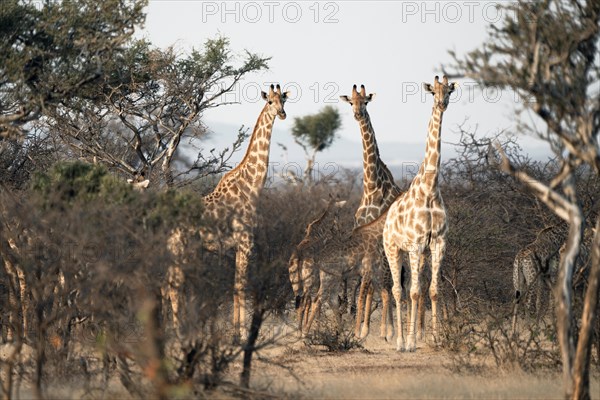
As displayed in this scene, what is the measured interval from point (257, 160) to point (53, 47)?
4.16 metres

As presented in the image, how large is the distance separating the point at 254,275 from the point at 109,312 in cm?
143

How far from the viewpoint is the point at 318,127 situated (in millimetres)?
47094

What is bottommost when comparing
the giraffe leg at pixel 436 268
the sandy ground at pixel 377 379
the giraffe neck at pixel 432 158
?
the sandy ground at pixel 377 379

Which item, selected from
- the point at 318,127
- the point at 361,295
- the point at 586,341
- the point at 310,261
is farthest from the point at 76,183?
the point at 318,127

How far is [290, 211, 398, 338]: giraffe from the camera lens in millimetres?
15914

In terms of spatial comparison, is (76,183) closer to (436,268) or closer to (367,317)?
(436,268)

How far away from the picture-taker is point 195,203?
1155 cm

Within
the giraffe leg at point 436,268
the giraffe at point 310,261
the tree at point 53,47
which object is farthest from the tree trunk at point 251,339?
the giraffe leg at point 436,268

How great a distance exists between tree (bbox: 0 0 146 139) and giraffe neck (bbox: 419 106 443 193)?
14.7 ft

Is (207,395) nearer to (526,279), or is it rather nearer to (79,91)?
(79,91)

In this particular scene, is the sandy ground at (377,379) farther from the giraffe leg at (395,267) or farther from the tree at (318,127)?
the tree at (318,127)

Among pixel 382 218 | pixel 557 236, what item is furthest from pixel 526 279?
pixel 382 218

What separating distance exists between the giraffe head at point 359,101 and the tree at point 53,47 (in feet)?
15.5

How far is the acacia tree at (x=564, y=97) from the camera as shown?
10406 mm
